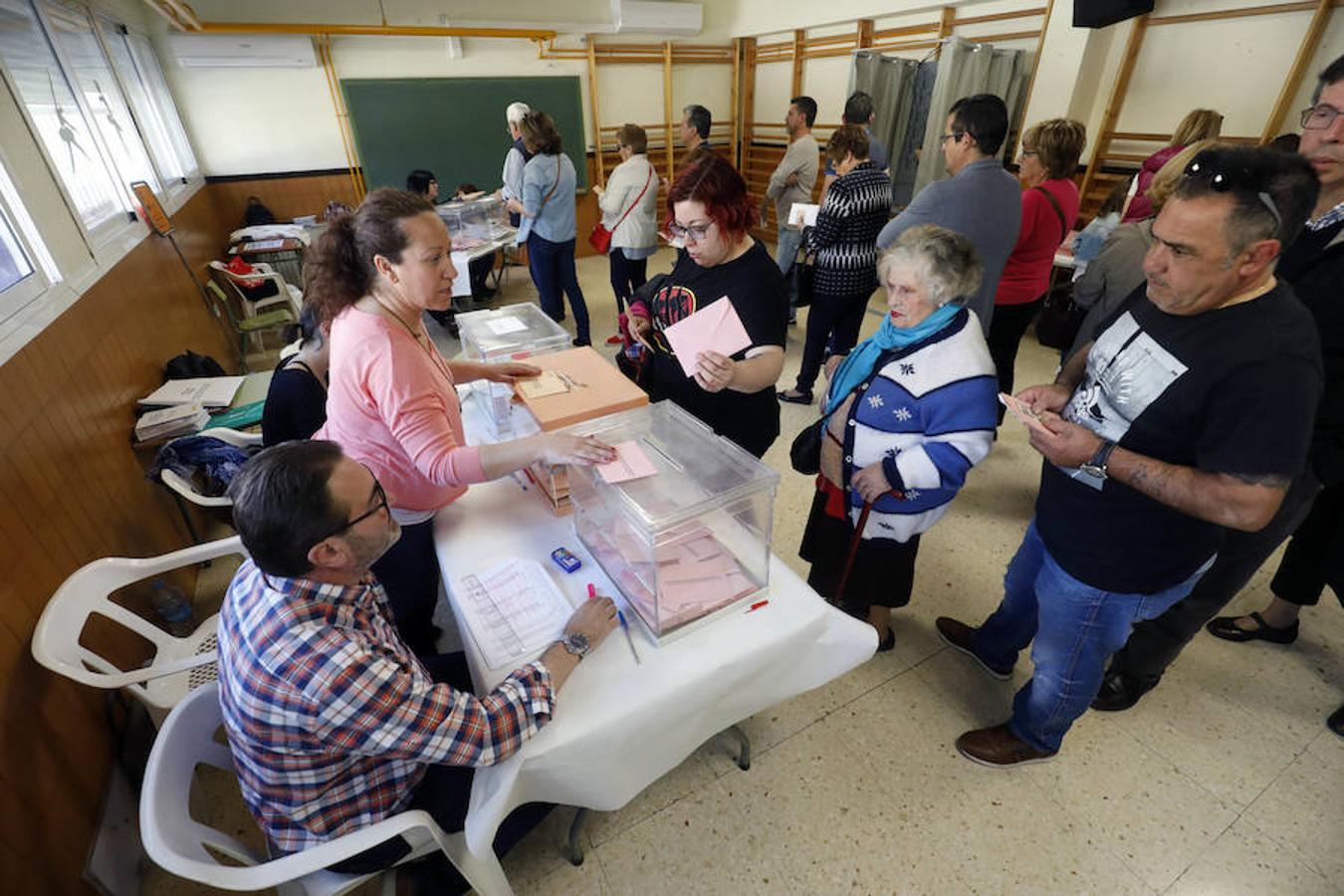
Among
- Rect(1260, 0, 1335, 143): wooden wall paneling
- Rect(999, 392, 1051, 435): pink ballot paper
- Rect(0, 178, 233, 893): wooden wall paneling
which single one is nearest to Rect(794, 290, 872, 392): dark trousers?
Rect(999, 392, 1051, 435): pink ballot paper

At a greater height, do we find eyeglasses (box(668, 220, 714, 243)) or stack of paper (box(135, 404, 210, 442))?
eyeglasses (box(668, 220, 714, 243))

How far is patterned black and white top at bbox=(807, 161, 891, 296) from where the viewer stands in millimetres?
3107

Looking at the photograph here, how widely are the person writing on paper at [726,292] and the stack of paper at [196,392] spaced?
236 cm

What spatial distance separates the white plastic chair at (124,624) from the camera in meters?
1.35

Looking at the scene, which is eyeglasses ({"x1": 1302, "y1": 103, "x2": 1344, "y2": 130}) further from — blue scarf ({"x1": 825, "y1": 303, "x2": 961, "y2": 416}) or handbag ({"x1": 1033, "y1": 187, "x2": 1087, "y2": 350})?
handbag ({"x1": 1033, "y1": 187, "x2": 1087, "y2": 350})

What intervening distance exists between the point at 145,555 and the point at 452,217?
3.82m

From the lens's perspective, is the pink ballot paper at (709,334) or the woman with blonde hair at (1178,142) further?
the woman with blonde hair at (1178,142)

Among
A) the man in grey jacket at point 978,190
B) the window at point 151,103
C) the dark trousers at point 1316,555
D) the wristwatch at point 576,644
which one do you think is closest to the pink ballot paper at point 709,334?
the wristwatch at point 576,644

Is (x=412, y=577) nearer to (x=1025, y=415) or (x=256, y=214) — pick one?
(x=1025, y=415)

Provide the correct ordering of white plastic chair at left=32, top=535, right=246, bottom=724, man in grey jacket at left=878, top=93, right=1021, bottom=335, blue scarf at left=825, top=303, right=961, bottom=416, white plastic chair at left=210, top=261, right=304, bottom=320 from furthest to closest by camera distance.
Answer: white plastic chair at left=210, top=261, right=304, bottom=320, man in grey jacket at left=878, top=93, right=1021, bottom=335, blue scarf at left=825, top=303, right=961, bottom=416, white plastic chair at left=32, top=535, right=246, bottom=724

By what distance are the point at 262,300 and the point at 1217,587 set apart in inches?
234

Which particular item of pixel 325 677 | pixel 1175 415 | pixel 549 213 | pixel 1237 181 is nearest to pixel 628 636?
pixel 325 677

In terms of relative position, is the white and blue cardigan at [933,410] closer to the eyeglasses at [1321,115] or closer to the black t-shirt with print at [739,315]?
the black t-shirt with print at [739,315]

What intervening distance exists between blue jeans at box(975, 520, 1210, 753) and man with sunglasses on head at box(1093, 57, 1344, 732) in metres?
0.36
